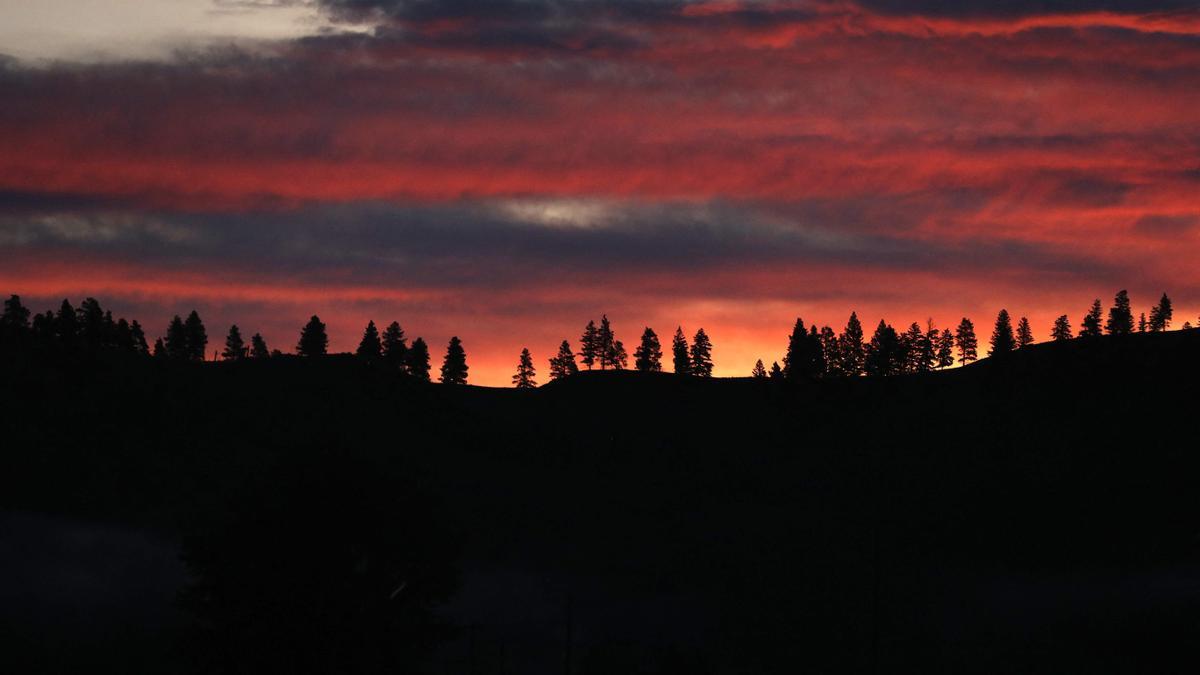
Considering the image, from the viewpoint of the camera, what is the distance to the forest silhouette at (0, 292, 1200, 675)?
47.8 metres

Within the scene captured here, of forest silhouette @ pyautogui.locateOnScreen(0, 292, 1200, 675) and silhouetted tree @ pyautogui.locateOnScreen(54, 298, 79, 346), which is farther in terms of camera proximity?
silhouetted tree @ pyautogui.locateOnScreen(54, 298, 79, 346)

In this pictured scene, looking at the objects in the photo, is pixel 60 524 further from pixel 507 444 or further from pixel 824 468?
pixel 824 468

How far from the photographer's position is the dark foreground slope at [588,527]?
4778cm

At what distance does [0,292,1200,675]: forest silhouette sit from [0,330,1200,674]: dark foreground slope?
25 cm

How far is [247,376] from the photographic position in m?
185

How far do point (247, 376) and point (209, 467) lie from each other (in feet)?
122

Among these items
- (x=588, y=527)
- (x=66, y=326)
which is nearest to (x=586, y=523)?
(x=588, y=527)

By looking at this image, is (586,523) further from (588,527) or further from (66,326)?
(66,326)

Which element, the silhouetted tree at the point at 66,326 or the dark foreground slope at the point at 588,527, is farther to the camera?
the silhouetted tree at the point at 66,326

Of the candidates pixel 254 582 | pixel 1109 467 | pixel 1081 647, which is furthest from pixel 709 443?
pixel 254 582

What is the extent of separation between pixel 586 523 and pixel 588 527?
1416mm

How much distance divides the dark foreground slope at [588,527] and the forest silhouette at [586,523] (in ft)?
0.82

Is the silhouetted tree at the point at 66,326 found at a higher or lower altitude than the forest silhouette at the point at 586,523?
higher

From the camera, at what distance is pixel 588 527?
492ft
